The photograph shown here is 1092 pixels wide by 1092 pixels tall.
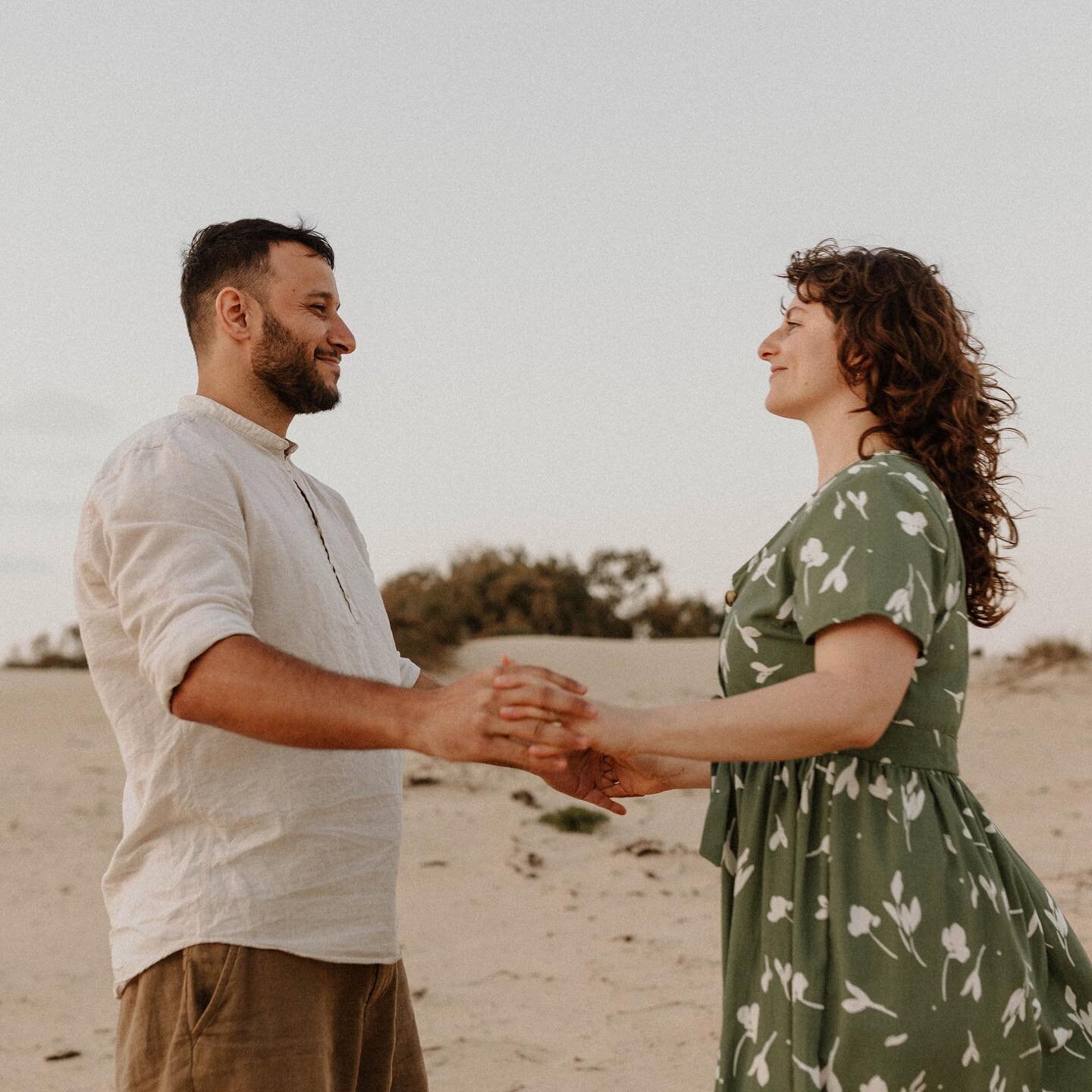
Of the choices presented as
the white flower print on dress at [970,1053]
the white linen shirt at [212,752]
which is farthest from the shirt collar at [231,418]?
the white flower print on dress at [970,1053]

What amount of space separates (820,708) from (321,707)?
2.69 feet

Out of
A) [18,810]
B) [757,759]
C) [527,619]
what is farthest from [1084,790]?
[527,619]

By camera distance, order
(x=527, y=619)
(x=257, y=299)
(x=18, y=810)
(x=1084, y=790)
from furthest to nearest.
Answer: (x=527, y=619) → (x=1084, y=790) → (x=18, y=810) → (x=257, y=299)

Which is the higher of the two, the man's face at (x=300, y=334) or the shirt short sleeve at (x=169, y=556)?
the man's face at (x=300, y=334)

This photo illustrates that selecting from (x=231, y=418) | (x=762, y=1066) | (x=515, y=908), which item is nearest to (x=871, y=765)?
(x=762, y=1066)

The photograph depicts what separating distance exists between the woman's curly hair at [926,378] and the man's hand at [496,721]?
0.71 metres

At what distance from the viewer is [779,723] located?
1915 mm

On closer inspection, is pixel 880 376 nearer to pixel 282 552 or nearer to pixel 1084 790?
pixel 282 552

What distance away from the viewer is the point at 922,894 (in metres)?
A: 1.99

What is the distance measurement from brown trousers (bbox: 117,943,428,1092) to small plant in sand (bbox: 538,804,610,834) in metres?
5.72

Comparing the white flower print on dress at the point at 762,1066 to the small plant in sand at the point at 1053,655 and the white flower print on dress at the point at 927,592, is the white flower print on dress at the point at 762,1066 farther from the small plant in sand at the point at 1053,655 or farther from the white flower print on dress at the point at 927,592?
the small plant in sand at the point at 1053,655

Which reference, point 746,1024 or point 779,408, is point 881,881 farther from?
point 779,408

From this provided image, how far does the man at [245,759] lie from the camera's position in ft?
6.96

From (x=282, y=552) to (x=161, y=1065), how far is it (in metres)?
0.96
